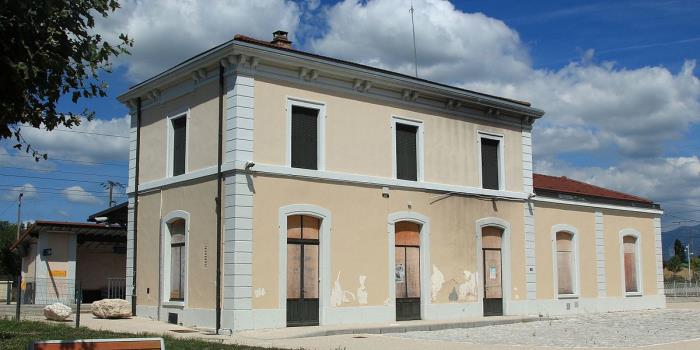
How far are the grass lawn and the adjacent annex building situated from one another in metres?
3.17

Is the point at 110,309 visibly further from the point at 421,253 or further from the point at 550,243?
the point at 550,243

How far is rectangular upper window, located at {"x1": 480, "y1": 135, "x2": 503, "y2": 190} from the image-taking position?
893 inches

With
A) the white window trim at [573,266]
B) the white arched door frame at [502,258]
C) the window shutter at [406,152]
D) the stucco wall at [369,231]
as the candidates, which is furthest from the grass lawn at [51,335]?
the white window trim at [573,266]

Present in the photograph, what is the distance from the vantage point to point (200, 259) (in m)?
17.7

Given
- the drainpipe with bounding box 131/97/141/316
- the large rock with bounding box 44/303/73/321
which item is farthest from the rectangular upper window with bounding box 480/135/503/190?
the large rock with bounding box 44/303/73/321

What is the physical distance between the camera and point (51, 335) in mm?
13477

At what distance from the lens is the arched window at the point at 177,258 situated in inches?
732

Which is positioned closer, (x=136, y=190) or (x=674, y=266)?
(x=136, y=190)

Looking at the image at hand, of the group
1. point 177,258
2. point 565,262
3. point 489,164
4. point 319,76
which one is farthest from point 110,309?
point 565,262

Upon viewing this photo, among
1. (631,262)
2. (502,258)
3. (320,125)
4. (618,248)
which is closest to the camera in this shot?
(320,125)

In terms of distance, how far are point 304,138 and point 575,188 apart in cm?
1331

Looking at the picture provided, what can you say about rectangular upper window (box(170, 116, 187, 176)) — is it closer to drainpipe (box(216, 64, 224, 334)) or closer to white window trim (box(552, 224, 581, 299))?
drainpipe (box(216, 64, 224, 334))

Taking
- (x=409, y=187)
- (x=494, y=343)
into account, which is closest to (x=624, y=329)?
(x=494, y=343)

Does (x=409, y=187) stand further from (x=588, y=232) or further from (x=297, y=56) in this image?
(x=588, y=232)
